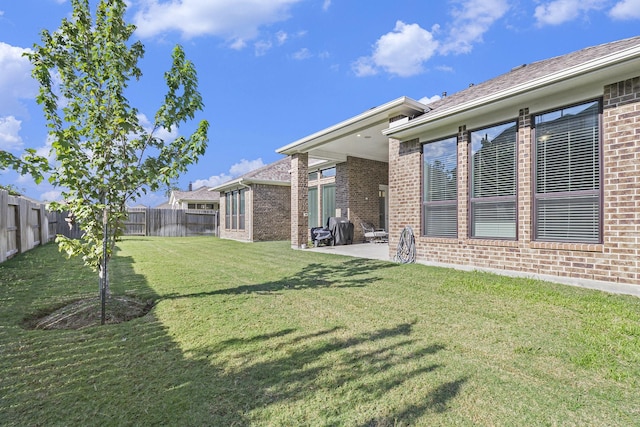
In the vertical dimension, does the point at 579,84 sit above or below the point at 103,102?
above

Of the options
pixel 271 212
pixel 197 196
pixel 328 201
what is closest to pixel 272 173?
pixel 271 212

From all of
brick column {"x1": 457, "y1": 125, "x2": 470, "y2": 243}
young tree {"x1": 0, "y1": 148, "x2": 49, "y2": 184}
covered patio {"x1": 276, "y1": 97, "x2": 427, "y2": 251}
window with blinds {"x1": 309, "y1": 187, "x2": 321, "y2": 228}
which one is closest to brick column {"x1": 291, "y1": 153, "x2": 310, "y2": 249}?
covered patio {"x1": 276, "y1": 97, "x2": 427, "y2": 251}

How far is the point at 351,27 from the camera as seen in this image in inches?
439

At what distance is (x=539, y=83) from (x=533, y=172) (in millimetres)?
1467

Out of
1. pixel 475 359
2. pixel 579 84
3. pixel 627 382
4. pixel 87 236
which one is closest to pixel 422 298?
pixel 475 359

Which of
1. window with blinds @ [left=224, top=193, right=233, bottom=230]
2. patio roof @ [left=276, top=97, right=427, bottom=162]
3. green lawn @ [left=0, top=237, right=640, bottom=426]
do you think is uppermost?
patio roof @ [left=276, top=97, right=427, bottom=162]

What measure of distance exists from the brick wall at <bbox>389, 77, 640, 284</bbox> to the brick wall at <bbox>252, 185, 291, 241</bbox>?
31.3 ft

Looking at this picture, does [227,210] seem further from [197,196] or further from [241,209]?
[197,196]

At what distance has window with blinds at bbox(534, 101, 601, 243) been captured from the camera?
4.84 m

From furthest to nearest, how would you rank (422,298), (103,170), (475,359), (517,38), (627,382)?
(517,38) < (422,298) < (103,170) < (475,359) < (627,382)

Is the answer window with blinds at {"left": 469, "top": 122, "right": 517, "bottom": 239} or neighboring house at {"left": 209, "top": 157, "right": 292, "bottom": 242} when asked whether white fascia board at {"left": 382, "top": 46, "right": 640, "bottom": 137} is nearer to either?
window with blinds at {"left": 469, "top": 122, "right": 517, "bottom": 239}

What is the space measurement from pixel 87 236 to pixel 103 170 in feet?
2.82

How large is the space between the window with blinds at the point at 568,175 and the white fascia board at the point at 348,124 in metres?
2.76

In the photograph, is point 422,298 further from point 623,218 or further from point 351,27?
point 351,27
